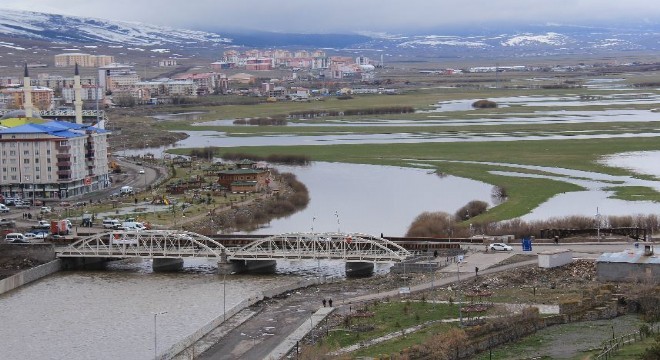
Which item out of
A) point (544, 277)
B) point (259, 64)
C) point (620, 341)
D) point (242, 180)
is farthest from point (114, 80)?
point (620, 341)

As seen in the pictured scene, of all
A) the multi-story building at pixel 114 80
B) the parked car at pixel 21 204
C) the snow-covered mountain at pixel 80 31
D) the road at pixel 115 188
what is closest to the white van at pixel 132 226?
the road at pixel 115 188

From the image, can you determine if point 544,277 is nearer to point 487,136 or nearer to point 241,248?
point 241,248

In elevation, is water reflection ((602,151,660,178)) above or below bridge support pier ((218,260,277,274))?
above

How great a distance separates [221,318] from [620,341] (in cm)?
628

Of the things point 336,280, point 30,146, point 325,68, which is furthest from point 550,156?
point 325,68

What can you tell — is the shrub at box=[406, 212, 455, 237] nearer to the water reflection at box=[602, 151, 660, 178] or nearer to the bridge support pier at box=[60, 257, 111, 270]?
the bridge support pier at box=[60, 257, 111, 270]

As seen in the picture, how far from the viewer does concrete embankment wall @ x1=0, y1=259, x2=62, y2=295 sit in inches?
892

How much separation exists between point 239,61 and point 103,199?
111 m

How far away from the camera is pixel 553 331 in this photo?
16656mm

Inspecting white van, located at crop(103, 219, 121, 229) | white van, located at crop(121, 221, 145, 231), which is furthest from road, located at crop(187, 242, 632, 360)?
white van, located at crop(103, 219, 121, 229)

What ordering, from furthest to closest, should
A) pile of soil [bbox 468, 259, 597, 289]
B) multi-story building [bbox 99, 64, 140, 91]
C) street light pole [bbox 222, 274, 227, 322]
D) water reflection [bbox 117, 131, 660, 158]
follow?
1. multi-story building [bbox 99, 64, 140, 91]
2. water reflection [bbox 117, 131, 660, 158]
3. pile of soil [bbox 468, 259, 597, 289]
4. street light pole [bbox 222, 274, 227, 322]

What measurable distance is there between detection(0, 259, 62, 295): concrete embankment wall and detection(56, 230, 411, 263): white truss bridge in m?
0.38

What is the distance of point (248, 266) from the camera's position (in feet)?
80.8

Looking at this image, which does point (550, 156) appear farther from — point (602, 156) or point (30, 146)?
point (30, 146)
